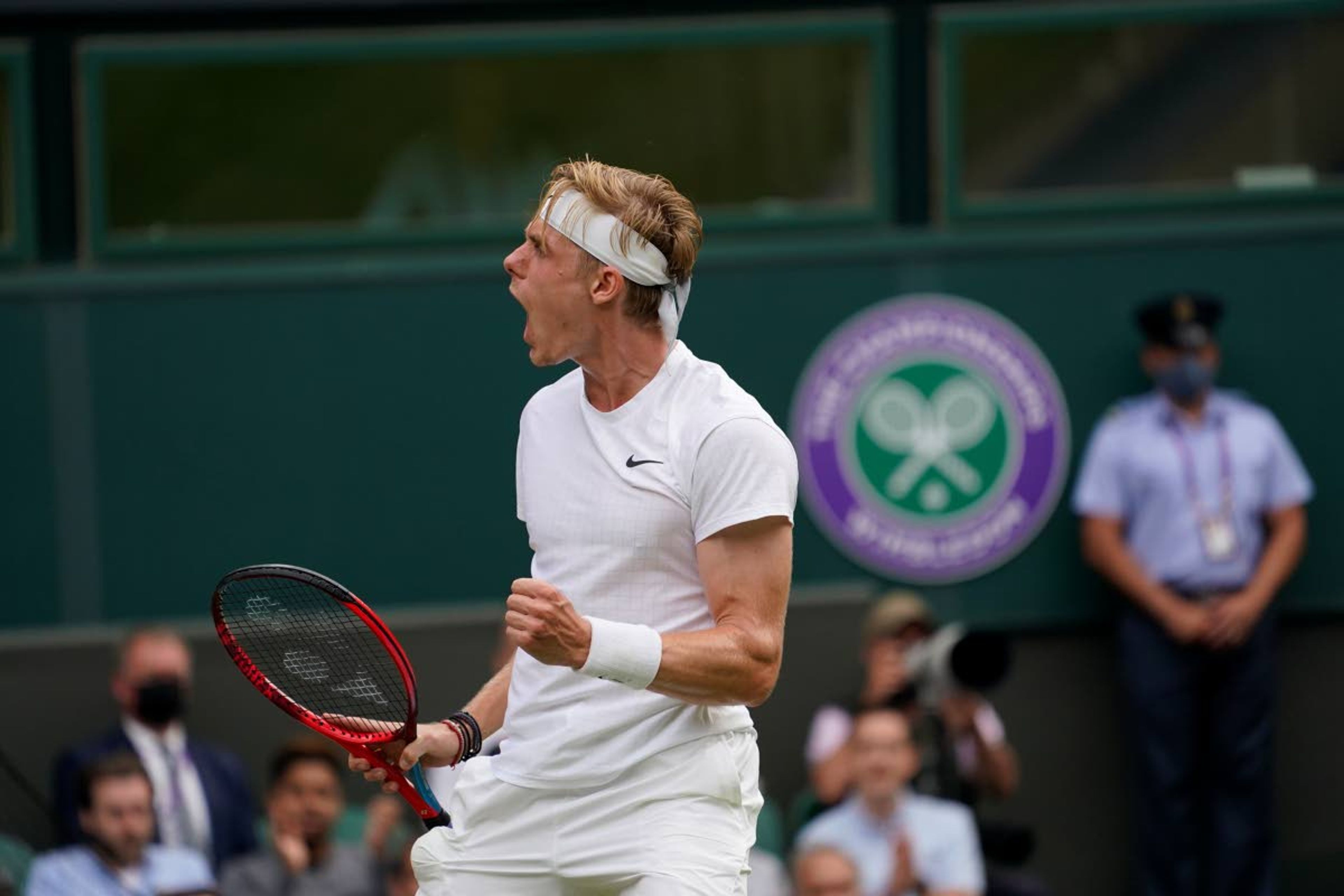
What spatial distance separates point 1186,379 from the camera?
811cm

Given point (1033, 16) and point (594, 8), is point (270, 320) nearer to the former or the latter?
point (594, 8)

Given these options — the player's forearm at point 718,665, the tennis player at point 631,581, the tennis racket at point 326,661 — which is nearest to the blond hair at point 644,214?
Answer: the tennis player at point 631,581

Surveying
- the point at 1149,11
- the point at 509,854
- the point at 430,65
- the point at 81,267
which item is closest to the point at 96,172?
the point at 81,267

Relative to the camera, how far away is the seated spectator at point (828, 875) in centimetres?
660

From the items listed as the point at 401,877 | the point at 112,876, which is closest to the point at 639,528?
the point at 112,876

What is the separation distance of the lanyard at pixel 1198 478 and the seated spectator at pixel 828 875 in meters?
2.19

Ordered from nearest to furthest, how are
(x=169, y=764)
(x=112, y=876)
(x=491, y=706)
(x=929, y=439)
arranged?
(x=491, y=706), (x=112, y=876), (x=169, y=764), (x=929, y=439)

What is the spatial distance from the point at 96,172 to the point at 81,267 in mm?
329

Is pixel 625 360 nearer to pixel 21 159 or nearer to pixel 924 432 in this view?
pixel 924 432

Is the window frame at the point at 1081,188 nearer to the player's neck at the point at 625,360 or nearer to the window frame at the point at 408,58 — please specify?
the window frame at the point at 408,58

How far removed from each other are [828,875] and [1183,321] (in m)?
2.60

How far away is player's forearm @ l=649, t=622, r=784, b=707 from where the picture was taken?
3.57 meters

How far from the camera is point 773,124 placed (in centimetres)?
824

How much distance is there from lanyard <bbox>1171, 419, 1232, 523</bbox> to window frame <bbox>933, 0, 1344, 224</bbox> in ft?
2.84
